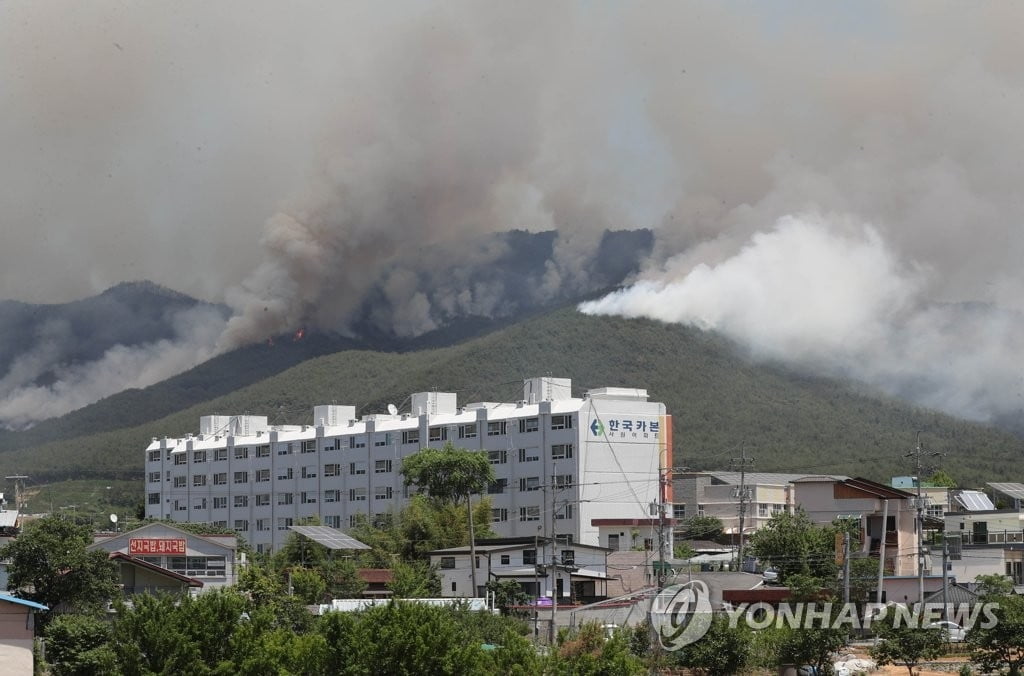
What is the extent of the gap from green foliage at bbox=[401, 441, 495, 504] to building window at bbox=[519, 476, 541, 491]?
4201 mm

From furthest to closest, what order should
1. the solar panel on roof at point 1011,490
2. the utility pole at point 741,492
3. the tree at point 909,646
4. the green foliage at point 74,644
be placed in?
the solar panel on roof at point 1011,490 → the utility pole at point 741,492 → the tree at point 909,646 → the green foliage at point 74,644

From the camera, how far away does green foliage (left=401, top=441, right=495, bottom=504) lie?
3361 inches

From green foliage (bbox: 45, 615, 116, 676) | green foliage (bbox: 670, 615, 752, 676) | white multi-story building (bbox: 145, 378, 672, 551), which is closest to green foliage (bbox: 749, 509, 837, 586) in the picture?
white multi-story building (bbox: 145, 378, 672, 551)

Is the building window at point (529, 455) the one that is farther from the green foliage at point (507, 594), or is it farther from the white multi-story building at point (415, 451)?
the green foliage at point (507, 594)

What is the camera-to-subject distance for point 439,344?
192 metres

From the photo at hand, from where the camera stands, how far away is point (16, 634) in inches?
1551

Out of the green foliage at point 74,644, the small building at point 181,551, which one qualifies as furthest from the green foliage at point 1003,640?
the small building at point 181,551

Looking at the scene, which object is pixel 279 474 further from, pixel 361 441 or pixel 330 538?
pixel 330 538

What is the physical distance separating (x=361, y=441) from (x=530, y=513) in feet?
55.5

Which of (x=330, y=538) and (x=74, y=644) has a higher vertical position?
(x=330, y=538)

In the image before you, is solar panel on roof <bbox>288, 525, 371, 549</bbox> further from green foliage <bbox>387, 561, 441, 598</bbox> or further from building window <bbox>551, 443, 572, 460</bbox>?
building window <bbox>551, 443, 572, 460</bbox>

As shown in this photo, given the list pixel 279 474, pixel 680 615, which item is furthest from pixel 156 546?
pixel 279 474

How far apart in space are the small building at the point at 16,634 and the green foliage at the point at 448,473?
152ft

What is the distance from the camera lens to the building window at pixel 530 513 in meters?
89.6
